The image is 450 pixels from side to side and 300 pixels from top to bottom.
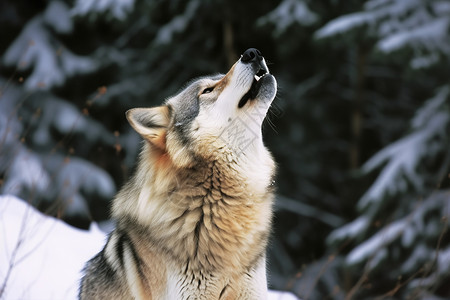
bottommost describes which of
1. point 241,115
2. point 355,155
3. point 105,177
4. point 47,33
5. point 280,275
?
point 280,275

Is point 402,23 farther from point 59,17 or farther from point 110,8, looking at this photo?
point 59,17

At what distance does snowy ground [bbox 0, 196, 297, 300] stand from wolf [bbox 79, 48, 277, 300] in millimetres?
951

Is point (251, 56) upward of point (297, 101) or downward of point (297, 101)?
upward

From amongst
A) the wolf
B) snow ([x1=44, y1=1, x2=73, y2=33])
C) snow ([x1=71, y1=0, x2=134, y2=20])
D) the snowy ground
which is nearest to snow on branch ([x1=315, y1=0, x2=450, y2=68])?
snow ([x1=71, y1=0, x2=134, y2=20])

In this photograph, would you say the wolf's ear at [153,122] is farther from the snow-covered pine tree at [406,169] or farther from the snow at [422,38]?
the snow-covered pine tree at [406,169]

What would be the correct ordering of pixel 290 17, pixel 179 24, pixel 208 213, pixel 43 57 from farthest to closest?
pixel 43 57 < pixel 179 24 < pixel 290 17 < pixel 208 213

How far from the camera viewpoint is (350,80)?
15172 millimetres

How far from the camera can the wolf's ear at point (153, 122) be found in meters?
3.42

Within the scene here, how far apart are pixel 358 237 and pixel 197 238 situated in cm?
645

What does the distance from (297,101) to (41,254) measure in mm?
9152

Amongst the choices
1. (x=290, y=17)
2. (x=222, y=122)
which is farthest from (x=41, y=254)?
(x=290, y=17)

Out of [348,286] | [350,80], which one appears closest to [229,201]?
[348,286]

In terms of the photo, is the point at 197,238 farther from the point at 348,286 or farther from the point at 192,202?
the point at 348,286

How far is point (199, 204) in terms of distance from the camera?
345cm
